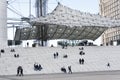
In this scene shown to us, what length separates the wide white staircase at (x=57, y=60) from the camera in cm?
4579

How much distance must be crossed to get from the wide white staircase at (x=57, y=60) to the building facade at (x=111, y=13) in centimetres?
6747

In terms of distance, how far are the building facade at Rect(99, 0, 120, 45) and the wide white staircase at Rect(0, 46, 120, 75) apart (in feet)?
221

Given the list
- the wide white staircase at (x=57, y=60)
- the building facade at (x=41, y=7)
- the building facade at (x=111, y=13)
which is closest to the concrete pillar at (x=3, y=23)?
the wide white staircase at (x=57, y=60)

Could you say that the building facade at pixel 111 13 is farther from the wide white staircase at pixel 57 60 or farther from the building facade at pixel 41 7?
the wide white staircase at pixel 57 60

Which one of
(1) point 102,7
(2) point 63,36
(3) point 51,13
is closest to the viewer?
(3) point 51,13

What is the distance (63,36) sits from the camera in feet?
307

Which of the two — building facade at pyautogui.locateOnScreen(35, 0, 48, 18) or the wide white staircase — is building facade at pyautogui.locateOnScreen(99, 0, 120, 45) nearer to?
building facade at pyautogui.locateOnScreen(35, 0, 48, 18)

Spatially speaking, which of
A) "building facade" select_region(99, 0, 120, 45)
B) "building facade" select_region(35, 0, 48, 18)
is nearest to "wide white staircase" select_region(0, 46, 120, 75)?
"building facade" select_region(35, 0, 48, 18)

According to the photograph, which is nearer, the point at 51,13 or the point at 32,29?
the point at 51,13

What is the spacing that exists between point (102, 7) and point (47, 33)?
66.1 m

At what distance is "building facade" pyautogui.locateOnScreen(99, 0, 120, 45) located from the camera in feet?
421

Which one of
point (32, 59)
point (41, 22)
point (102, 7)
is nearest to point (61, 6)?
point (41, 22)

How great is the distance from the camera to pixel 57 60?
1934 inches

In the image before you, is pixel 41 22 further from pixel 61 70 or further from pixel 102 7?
pixel 102 7
